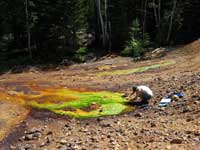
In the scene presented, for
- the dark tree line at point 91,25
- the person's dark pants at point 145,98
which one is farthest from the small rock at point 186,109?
the dark tree line at point 91,25

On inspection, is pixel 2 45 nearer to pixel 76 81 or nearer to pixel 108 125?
pixel 76 81

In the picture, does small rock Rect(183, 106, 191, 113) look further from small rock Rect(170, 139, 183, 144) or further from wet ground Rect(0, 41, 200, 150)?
small rock Rect(170, 139, 183, 144)

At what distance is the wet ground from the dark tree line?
14.2 m

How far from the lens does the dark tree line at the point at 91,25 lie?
52.5 m

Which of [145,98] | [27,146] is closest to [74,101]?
[145,98]

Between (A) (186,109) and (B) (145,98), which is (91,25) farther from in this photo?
(A) (186,109)

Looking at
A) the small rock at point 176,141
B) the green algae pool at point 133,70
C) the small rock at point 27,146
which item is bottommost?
the green algae pool at point 133,70

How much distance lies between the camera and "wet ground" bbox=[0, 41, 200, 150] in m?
21.4

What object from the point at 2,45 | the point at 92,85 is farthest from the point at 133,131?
the point at 2,45

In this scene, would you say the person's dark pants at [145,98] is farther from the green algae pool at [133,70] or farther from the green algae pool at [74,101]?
the green algae pool at [133,70]

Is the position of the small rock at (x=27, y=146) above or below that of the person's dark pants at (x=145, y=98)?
below

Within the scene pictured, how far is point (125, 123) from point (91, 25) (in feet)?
121

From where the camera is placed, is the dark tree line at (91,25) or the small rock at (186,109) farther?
the dark tree line at (91,25)

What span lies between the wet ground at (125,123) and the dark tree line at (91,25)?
1416 centimetres
